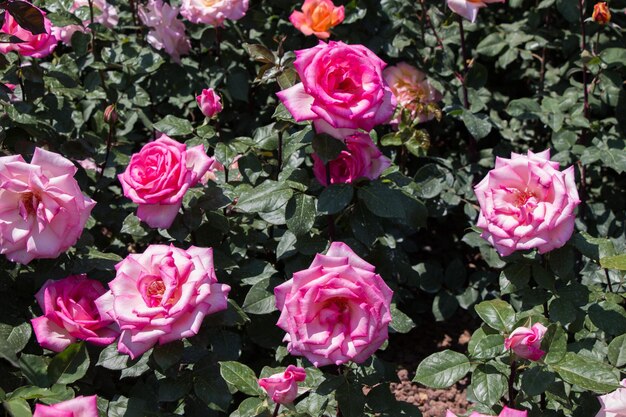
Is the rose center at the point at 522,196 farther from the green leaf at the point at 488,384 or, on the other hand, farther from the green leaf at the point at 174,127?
the green leaf at the point at 174,127

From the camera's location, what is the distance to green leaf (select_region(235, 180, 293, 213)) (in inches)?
81.4

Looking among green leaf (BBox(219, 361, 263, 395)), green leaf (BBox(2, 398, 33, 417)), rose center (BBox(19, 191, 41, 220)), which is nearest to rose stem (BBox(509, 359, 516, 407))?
green leaf (BBox(219, 361, 263, 395))

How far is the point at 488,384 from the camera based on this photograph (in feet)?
6.14

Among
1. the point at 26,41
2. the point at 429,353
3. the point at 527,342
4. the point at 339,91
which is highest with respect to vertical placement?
the point at 339,91

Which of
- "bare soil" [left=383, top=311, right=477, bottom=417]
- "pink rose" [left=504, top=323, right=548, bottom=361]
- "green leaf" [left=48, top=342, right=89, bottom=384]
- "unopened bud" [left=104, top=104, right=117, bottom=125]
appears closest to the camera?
"pink rose" [left=504, top=323, right=548, bottom=361]

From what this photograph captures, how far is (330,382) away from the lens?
1.95 m

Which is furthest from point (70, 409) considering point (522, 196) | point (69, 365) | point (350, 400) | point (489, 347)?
point (522, 196)

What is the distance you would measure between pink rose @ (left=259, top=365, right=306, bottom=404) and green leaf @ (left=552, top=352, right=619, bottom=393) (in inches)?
22.6

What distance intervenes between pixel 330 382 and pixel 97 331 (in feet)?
1.89

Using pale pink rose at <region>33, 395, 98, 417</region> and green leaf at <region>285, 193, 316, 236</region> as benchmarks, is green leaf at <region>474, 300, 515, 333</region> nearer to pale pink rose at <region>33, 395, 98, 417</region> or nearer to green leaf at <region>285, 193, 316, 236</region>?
green leaf at <region>285, 193, 316, 236</region>

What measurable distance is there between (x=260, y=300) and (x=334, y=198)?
0.36m

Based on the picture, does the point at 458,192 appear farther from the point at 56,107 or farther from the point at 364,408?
the point at 56,107

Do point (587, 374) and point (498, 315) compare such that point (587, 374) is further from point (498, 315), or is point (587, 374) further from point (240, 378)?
point (240, 378)

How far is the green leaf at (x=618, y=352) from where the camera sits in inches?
78.7
